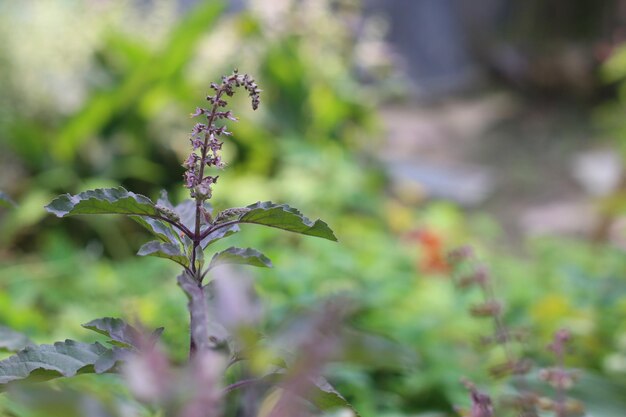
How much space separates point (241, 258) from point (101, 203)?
111mm

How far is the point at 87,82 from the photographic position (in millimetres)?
3039

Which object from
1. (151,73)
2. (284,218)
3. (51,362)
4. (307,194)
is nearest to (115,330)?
(51,362)

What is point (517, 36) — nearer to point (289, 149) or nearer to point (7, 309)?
point (289, 149)

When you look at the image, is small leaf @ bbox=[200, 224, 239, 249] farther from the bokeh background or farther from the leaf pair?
→ the bokeh background

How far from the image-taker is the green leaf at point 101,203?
549 millimetres

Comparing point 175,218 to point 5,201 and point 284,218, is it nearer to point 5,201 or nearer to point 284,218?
point 284,218

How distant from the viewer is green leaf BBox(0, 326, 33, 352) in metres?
0.73

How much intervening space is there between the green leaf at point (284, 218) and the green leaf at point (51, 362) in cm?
15

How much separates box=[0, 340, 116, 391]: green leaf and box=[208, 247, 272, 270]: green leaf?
0.11m

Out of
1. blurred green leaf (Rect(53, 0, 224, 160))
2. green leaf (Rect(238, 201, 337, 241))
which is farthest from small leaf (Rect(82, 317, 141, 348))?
blurred green leaf (Rect(53, 0, 224, 160))

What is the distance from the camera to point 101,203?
0.55m

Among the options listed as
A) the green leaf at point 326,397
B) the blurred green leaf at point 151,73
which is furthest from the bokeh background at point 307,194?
the green leaf at point 326,397

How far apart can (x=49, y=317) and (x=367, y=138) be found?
2330 millimetres

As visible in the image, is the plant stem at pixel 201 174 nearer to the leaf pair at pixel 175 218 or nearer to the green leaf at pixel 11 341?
the leaf pair at pixel 175 218
